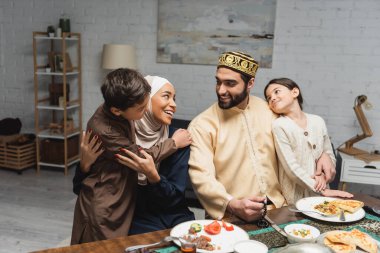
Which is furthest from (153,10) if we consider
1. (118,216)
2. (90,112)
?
(118,216)

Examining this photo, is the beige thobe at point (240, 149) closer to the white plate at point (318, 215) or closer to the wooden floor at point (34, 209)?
the white plate at point (318, 215)

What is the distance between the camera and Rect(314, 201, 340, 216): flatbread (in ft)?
5.58

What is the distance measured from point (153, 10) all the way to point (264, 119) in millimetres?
2983

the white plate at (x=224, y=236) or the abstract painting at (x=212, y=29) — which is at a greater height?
the abstract painting at (x=212, y=29)

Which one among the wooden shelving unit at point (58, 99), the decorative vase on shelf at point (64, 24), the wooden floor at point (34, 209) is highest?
the decorative vase on shelf at point (64, 24)

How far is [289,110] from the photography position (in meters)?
2.14

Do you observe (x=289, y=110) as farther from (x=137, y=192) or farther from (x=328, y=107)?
(x=328, y=107)

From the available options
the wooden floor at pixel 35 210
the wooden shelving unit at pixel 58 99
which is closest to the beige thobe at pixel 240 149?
the wooden floor at pixel 35 210

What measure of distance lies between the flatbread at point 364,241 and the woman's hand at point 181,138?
0.85 metres

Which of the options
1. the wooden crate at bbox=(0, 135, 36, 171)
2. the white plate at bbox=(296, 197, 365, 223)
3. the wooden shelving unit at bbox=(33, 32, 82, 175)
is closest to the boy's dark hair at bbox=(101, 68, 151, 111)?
the white plate at bbox=(296, 197, 365, 223)

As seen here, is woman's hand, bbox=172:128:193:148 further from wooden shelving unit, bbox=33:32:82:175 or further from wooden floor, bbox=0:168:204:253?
wooden shelving unit, bbox=33:32:82:175

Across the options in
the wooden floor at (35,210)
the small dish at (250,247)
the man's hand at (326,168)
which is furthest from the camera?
the wooden floor at (35,210)

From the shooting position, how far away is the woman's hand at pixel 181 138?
6.50ft

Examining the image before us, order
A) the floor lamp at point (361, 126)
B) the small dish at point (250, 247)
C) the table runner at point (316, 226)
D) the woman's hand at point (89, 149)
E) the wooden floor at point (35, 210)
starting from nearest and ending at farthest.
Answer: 1. the small dish at point (250, 247)
2. the table runner at point (316, 226)
3. the woman's hand at point (89, 149)
4. the wooden floor at point (35, 210)
5. the floor lamp at point (361, 126)
